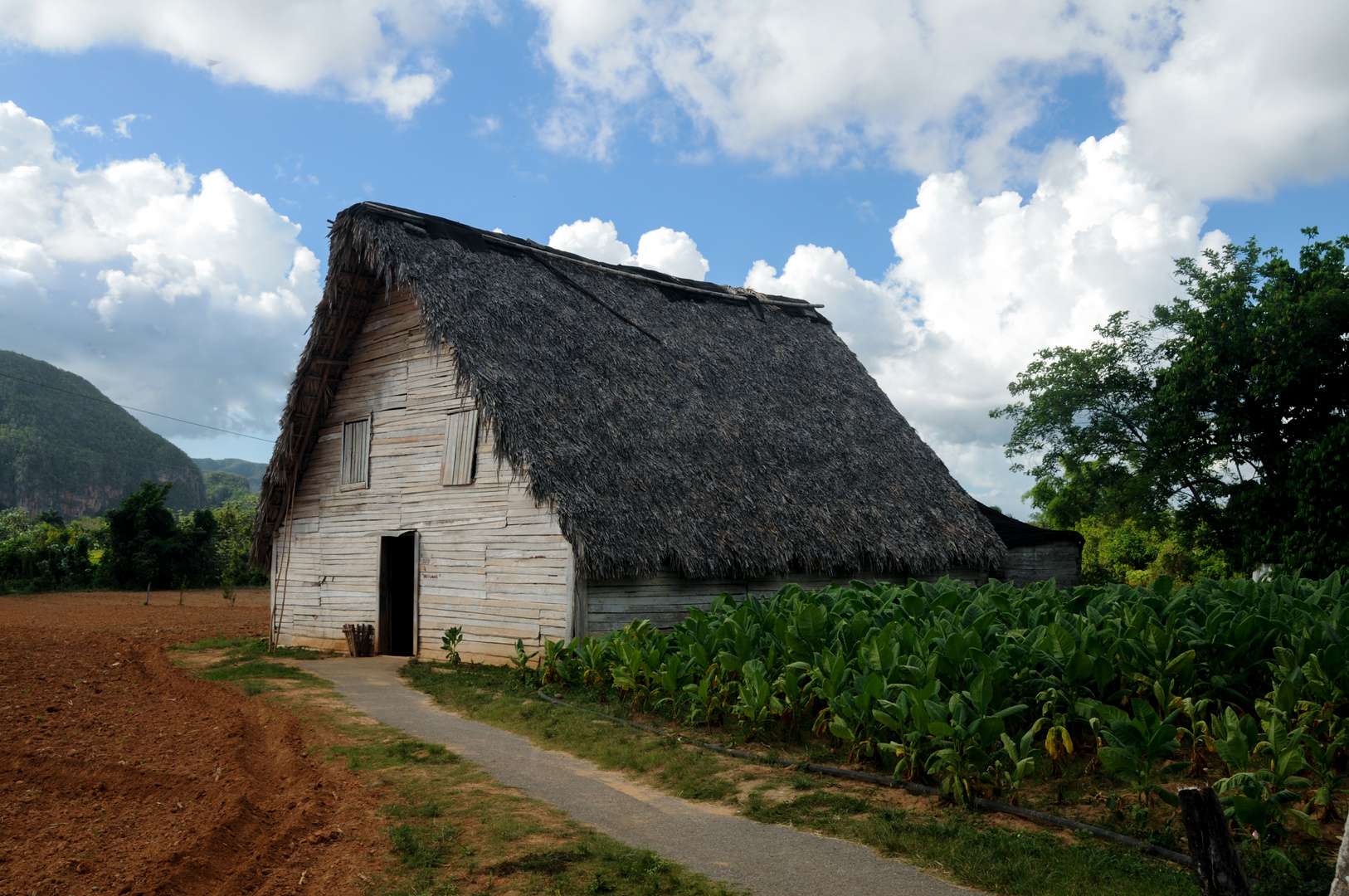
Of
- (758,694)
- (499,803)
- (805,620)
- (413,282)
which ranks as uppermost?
(413,282)

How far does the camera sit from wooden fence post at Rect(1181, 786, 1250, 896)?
3135 millimetres

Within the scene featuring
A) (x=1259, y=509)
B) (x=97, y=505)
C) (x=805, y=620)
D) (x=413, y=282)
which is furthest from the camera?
(x=97, y=505)

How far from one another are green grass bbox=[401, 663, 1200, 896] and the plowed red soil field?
1.90 m

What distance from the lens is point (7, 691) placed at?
8.37 meters

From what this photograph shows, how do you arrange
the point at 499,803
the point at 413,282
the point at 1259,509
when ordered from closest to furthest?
the point at 499,803 < the point at 413,282 < the point at 1259,509

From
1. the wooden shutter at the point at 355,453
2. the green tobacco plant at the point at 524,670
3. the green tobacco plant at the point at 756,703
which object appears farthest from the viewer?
the wooden shutter at the point at 355,453

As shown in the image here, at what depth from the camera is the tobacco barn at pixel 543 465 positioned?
10.8m

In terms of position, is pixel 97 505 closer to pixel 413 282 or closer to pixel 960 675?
pixel 413 282

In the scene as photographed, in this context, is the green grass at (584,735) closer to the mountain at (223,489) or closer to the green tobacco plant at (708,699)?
the green tobacco plant at (708,699)

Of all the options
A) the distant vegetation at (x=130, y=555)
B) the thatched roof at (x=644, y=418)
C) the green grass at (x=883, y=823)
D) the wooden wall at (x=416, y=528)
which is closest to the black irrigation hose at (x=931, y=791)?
the green grass at (x=883, y=823)

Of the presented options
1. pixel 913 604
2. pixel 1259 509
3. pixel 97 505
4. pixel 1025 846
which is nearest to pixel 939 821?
pixel 1025 846

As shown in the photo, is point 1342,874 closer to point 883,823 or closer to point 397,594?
point 883,823

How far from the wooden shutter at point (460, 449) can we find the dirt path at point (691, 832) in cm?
480

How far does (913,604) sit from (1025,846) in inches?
134
